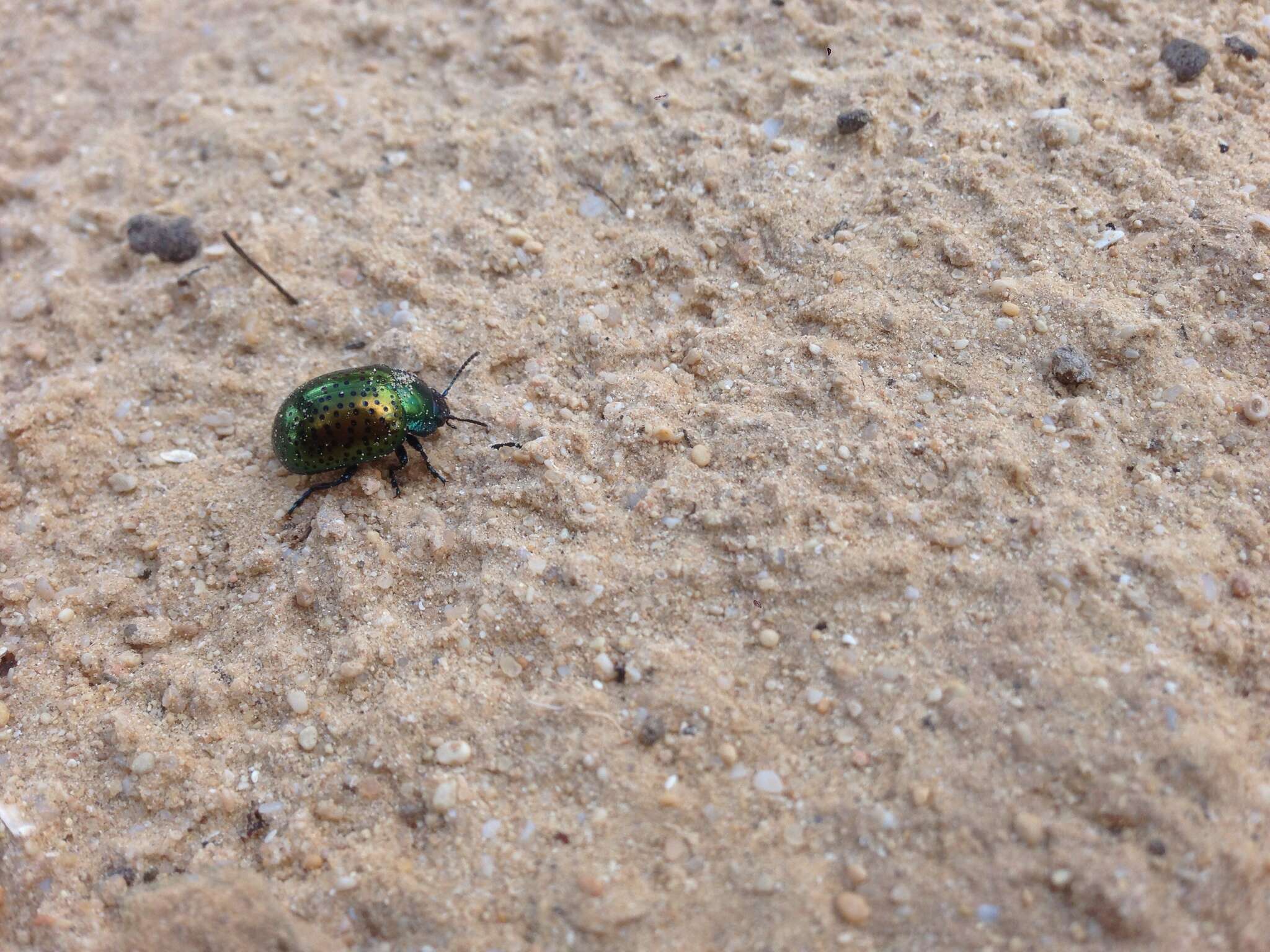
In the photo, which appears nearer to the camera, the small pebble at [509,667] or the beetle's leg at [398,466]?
the small pebble at [509,667]

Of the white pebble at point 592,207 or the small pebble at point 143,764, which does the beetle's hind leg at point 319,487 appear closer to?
the small pebble at point 143,764

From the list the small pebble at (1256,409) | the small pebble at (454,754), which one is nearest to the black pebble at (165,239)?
the small pebble at (454,754)

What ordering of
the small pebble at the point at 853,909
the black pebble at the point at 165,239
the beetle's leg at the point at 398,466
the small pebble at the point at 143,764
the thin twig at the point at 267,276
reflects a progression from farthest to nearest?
the black pebble at the point at 165,239 → the thin twig at the point at 267,276 → the beetle's leg at the point at 398,466 → the small pebble at the point at 143,764 → the small pebble at the point at 853,909

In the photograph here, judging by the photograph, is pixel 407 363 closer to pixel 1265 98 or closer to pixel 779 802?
pixel 779 802

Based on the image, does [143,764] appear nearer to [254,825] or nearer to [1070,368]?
[254,825]

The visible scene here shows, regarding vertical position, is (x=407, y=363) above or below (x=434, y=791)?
above

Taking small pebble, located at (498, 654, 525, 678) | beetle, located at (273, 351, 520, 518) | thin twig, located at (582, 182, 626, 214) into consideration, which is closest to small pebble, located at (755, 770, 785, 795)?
small pebble, located at (498, 654, 525, 678)

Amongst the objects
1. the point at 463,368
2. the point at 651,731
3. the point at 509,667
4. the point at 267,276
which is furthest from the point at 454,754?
the point at 267,276

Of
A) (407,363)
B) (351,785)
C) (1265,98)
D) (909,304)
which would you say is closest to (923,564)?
(909,304)
